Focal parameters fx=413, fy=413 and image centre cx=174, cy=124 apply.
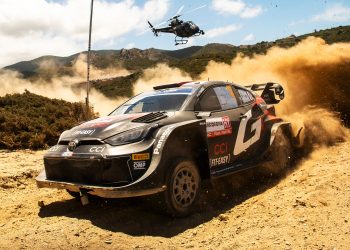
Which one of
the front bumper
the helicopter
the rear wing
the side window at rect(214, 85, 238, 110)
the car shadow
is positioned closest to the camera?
the front bumper

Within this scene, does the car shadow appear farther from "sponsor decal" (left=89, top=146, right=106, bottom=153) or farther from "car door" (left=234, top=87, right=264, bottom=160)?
"sponsor decal" (left=89, top=146, right=106, bottom=153)

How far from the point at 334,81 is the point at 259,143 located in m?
5.76

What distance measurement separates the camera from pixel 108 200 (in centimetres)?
634

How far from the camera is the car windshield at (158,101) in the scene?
6.21 m

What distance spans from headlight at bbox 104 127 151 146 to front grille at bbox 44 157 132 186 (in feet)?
0.85

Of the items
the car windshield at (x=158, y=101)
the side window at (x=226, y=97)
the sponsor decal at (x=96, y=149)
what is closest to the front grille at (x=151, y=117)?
the car windshield at (x=158, y=101)

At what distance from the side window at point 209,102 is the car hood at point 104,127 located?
0.81 meters

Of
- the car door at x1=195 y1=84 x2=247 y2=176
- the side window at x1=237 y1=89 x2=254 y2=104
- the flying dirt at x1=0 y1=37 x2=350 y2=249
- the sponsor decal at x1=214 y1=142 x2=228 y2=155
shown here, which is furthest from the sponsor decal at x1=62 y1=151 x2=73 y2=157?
the side window at x1=237 y1=89 x2=254 y2=104

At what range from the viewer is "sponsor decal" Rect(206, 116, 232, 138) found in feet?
19.6

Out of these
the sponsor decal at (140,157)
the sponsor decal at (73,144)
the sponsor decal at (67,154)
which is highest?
the sponsor decal at (73,144)

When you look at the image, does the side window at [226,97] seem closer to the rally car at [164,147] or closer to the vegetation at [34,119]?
the rally car at [164,147]

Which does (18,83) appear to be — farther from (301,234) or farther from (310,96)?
(301,234)

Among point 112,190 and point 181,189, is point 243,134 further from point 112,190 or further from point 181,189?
point 112,190

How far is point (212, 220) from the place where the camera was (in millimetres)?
5586
